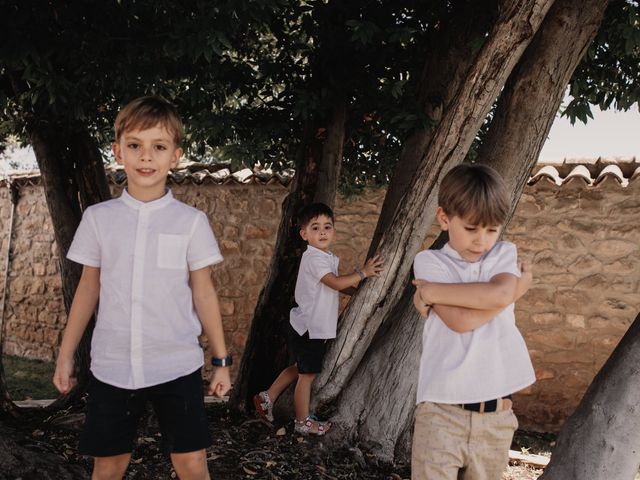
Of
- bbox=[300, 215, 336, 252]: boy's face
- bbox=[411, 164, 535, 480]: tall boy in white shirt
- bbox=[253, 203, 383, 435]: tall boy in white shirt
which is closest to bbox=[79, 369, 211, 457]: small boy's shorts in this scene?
bbox=[411, 164, 535, 480]: tall boy in white shirt

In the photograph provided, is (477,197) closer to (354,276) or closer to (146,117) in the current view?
(146,117)

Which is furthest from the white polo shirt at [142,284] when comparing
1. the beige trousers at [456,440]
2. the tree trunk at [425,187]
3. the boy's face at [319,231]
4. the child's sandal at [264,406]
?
the child's sandal at [264,406]

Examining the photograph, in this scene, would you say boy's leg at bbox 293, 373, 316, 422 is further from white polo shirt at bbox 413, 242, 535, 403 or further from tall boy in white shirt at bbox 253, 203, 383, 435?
white polo shirt at bbox 413, 242, 535, 403

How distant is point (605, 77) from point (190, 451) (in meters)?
4.10

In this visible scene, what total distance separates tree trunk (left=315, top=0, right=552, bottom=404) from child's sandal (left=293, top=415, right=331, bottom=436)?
0.13 m

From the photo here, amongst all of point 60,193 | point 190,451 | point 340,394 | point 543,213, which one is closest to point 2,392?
point 60,193

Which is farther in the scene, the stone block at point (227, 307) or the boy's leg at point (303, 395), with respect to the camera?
the stone block at point (227, 307)

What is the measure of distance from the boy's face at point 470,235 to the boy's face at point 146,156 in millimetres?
993

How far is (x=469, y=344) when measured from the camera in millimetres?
2109

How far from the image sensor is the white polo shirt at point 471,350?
82.2 inches

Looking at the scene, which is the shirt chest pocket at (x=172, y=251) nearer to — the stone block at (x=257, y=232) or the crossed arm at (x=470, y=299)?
the crossed arm at (x=470, y=299)

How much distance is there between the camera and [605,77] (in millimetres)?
4883

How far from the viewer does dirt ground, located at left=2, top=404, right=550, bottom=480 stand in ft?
11.7

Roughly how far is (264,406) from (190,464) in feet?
6.35
